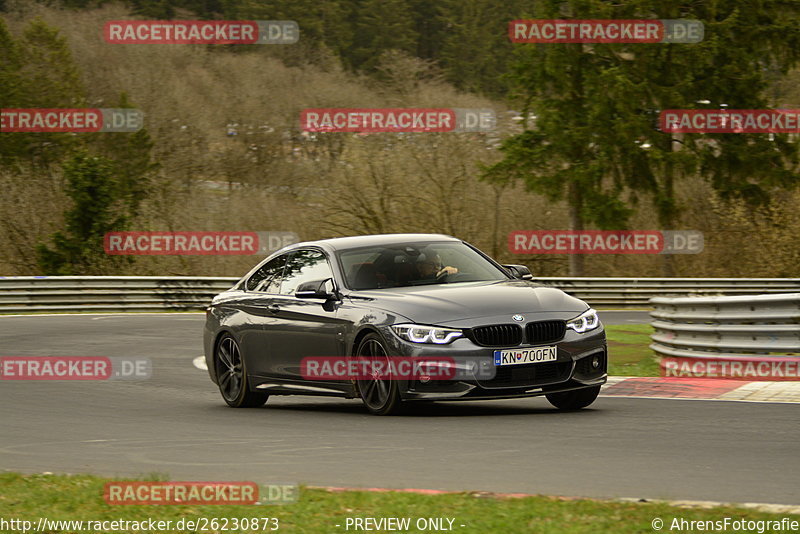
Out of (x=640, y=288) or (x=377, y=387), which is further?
(x=640, y=288)

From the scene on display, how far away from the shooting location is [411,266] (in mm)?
12039

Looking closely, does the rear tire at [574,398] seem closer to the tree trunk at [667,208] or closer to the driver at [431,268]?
the driver at [431,268]

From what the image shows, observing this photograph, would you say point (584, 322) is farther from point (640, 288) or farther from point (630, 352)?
point (640, 288)

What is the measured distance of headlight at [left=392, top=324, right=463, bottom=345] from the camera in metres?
10.7

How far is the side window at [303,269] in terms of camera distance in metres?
12.4

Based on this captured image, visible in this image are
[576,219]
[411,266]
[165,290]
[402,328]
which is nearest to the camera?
[402,328]

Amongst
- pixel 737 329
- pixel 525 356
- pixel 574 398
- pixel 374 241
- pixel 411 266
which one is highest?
pixel 374 241

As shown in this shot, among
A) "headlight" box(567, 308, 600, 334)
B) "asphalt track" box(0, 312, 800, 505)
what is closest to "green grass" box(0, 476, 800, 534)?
"asphalt track" box(0, 312, 800, 505)

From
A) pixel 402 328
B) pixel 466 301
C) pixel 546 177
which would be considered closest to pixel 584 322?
pixel 466 301

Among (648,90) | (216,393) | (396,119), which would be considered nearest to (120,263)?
(396,119)

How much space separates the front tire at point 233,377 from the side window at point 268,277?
58 cm

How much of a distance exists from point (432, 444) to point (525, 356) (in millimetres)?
1617

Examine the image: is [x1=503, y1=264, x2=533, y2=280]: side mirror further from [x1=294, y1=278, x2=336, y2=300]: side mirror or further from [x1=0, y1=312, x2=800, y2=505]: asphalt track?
[x1=294, y1=278, x2=336, y2=300]: side mirror

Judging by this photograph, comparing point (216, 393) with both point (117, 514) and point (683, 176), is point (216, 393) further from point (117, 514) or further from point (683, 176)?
point (683, 176)
